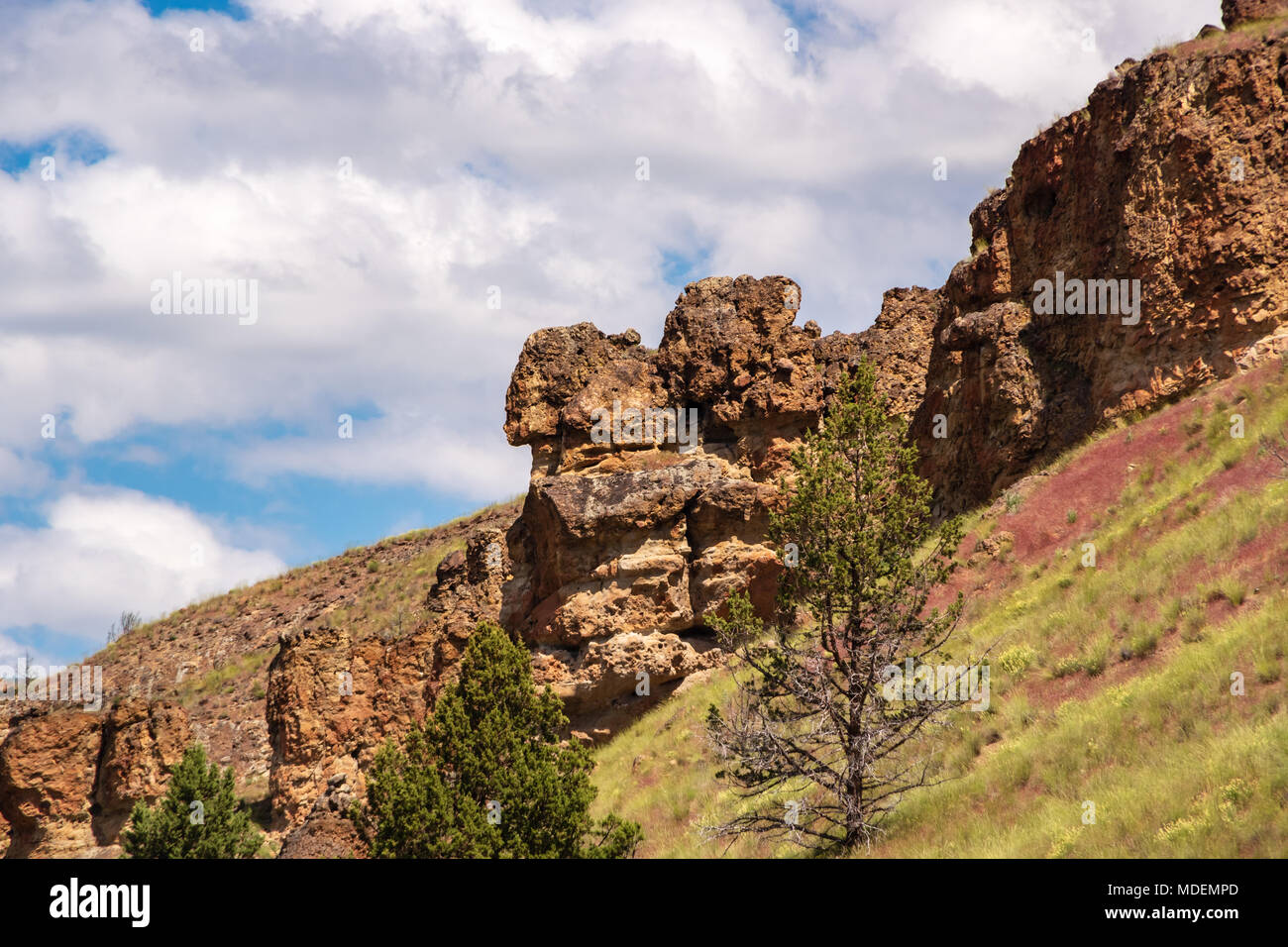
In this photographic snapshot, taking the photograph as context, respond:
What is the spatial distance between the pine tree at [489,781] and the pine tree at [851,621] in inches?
109

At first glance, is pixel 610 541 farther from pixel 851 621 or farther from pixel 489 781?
pixel 851 621

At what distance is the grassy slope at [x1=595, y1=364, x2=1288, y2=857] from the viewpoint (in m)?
15.2

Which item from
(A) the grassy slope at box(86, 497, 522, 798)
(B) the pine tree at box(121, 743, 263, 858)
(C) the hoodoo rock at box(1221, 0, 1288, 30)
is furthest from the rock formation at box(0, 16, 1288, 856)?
(A) the grassy slope at box(86, 497, 522, 798)

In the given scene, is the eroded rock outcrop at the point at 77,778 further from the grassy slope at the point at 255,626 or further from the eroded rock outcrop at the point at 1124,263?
the eroded rock outcrop at the point at 1124,263

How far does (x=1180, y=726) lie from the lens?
17094 mm

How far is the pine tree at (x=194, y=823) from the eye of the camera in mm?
29969

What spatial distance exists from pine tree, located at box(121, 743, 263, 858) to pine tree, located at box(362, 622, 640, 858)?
10.5 m

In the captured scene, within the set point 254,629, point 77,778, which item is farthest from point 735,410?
point 254,629

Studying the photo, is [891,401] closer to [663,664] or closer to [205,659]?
[663,664]

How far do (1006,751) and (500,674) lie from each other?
9535 millimetres

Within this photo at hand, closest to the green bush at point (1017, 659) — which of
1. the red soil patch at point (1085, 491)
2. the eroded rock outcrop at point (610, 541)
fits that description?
the red soil patch at point (1085, 491)

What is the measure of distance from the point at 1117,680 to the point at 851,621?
4.83 metres

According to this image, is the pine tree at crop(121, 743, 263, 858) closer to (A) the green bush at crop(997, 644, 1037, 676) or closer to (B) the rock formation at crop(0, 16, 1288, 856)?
(B) the rock formation at crop(0, 16, 1288, 856)

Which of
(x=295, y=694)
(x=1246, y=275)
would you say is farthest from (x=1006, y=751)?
(x=295, y=694)
